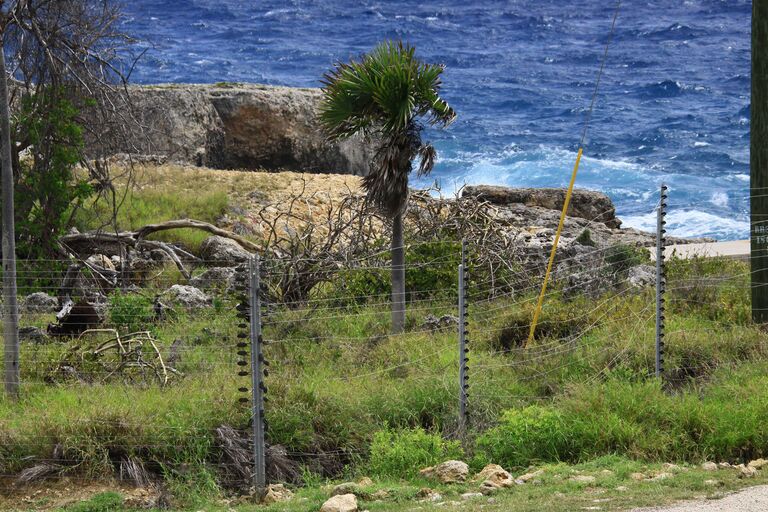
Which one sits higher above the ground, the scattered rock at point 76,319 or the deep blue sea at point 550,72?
the deep blue sea at point 550,72

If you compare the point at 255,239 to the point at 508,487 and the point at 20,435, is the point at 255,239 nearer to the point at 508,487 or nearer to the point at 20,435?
the point at 20,435

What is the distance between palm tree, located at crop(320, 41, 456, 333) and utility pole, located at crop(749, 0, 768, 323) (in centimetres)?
322

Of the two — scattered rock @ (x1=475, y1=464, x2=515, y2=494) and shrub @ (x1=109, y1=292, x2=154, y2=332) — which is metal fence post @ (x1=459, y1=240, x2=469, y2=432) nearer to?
scattered rock @ (x1=475, y1=464, x2=515, y2=494)

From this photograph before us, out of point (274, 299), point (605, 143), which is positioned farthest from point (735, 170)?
point (274, 299)

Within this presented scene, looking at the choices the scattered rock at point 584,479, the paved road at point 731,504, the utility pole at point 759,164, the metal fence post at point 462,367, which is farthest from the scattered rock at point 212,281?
the paved road at point 731,504

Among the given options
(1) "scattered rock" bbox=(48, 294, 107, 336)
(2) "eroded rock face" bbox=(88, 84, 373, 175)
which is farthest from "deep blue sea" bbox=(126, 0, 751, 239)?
(1) "scattered rock" bbox=(48, 294, 107, 336)

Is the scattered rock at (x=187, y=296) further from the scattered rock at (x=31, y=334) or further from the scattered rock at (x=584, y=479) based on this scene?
the scattered rock at (x=584, y=479)

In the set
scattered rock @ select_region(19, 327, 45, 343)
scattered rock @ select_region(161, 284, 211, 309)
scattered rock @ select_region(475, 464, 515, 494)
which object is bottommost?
scattered rock @ select_region(475, 464, 515, 494)

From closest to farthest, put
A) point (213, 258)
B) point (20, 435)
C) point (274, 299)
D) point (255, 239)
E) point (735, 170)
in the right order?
1. point (20, 435)
2. point (274, 299)
3. point (213, 258)
4. point (255, 239)
5. point (735, 170)

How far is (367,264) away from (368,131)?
8.32 feet

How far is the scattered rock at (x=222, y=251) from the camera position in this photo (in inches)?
643

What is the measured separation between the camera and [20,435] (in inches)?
366

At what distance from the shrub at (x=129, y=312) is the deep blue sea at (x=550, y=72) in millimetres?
21190

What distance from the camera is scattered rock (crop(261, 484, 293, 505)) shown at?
28.4 ft
